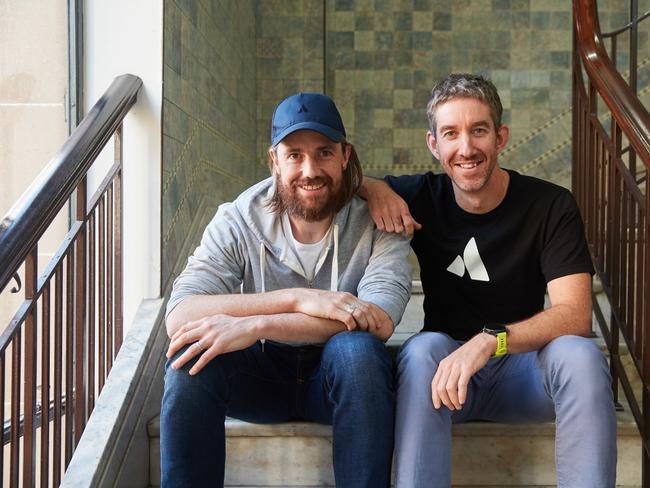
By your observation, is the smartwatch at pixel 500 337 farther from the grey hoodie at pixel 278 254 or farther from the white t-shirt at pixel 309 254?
the white t-shirt at pixel 309 254

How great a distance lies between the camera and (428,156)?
480 centimetres

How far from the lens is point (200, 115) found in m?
2.92

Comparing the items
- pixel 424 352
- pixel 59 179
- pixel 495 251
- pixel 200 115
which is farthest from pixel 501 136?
pixel 200 115

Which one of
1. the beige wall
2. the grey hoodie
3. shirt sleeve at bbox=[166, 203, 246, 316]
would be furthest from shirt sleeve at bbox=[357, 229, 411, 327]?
the beige wall

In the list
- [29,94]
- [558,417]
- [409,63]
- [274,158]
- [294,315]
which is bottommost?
[558,417]

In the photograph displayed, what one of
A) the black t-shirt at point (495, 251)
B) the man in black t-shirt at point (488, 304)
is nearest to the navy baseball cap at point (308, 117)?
the man in black t-shirt at point (488, 304)

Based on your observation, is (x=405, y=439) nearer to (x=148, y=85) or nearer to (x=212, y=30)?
(x=148, y=85)

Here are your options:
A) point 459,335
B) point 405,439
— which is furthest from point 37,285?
point 459,335

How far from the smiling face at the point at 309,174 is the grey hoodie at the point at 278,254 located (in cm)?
7

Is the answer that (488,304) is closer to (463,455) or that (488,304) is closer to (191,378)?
(463,455)

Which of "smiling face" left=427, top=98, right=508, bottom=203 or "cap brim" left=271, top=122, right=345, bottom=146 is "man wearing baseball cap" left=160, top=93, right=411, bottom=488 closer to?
"cap brim" left=271, top=122, right=345, bottom=146

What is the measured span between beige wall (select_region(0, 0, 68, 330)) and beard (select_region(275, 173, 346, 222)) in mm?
889

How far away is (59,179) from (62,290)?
0.27 m

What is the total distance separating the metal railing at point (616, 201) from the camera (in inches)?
74.2
